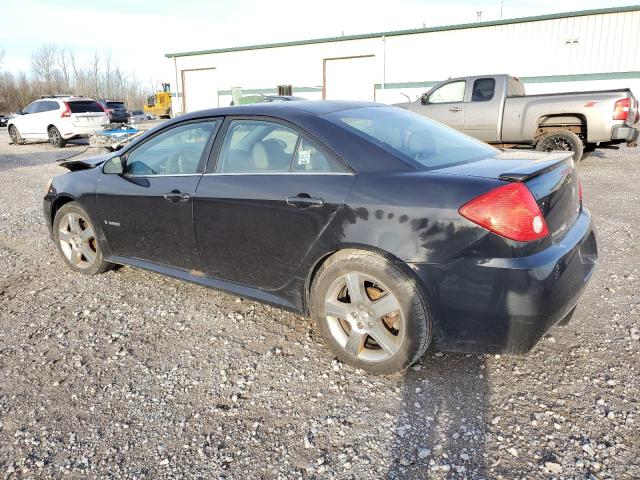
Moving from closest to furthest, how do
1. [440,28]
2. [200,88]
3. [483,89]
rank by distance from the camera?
[483,89]
[440,28]
[200,88]

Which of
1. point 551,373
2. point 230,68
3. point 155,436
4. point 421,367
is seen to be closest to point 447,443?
point 421,367

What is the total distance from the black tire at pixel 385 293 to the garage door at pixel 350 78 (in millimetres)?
23909

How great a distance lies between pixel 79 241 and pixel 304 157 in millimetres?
2714

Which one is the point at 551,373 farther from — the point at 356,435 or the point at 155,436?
the point at 155,436

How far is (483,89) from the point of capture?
10.7 m

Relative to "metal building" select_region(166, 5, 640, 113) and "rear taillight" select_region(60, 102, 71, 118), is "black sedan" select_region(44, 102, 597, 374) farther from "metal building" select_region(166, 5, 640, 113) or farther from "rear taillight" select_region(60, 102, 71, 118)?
"rear taillight" select_region(60, 102, 71, 118)

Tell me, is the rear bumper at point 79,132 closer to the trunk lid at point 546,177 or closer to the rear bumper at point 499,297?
the trunk lid at point 546,177

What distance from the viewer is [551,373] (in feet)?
9.34

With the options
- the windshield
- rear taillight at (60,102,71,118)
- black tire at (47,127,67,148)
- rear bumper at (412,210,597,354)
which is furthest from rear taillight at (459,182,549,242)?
black tire at (47,127,67,148)

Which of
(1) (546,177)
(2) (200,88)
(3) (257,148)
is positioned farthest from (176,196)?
(2) (200,88)

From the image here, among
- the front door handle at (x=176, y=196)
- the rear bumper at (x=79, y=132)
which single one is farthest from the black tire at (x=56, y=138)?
the front door handle at (x=176, y=196)

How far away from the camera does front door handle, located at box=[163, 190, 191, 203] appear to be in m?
3.49

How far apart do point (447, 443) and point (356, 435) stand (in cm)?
43

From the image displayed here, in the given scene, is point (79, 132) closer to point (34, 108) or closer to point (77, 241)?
point (34, 108)
